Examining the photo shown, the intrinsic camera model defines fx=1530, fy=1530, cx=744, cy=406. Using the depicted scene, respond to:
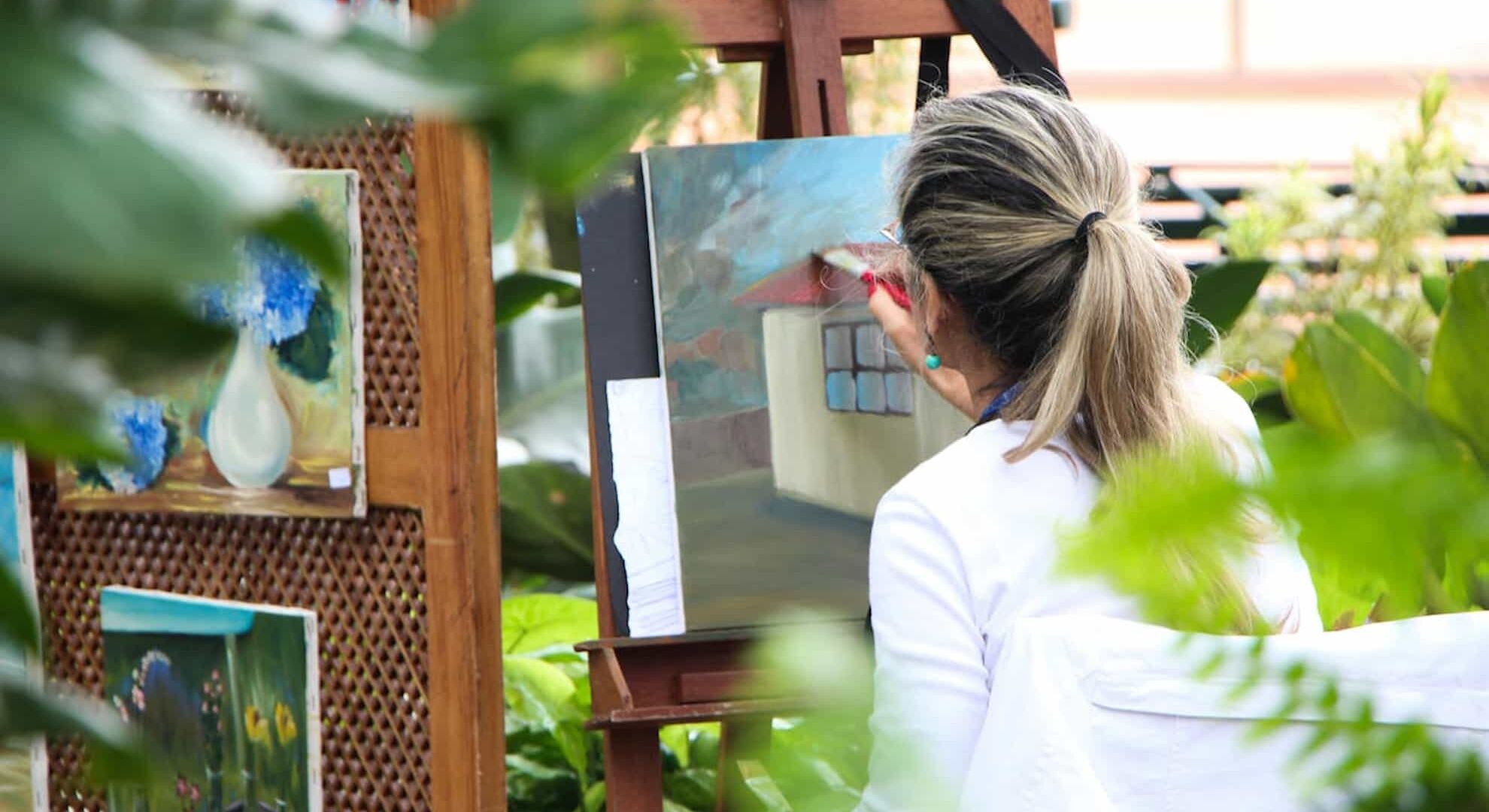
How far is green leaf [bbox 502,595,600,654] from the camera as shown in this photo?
3.07 m

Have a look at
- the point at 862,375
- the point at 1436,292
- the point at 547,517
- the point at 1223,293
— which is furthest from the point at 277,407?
the point at 1436,292

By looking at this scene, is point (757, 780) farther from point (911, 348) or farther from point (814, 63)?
point (814, 63)

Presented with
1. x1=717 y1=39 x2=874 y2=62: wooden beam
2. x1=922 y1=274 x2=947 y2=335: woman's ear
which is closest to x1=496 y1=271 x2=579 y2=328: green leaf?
x1=717 y1=39 x2=874 y2=62: wooden beam

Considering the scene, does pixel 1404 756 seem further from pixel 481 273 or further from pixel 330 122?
pixel 481 273

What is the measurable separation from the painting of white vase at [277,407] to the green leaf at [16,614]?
1.65 m

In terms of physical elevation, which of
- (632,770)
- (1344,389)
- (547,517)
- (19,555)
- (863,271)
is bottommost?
(632,770)

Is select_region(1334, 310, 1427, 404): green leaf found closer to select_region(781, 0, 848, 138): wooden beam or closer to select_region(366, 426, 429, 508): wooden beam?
select_region(781, 0, 848, 138): wooden beam

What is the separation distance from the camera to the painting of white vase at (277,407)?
6.13ft

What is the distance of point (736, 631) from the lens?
201cm

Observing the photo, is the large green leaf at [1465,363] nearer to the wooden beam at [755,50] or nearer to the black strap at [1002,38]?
the black strap at [1002,38]

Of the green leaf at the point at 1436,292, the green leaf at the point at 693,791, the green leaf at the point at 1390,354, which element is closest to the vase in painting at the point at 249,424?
the green leaf at the point at 693,791

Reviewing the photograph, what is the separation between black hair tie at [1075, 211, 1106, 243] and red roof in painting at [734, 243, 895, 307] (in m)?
0.64

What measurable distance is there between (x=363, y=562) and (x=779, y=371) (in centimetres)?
60

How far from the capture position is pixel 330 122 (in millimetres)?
208
